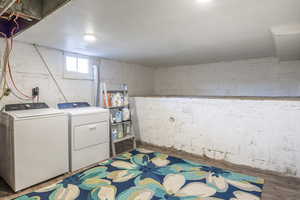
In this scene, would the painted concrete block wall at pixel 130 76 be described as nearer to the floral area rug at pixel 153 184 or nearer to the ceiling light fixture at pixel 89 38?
the ceiling light fixture at pixel 89 38

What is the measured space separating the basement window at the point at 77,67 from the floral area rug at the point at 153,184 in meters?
1.71

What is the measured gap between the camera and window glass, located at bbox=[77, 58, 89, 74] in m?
3.42

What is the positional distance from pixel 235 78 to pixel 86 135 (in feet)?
11.6

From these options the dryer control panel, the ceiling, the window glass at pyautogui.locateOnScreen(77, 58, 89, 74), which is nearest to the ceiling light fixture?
the ceiling

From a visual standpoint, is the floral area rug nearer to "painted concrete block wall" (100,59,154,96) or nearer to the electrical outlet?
the electrical outlet

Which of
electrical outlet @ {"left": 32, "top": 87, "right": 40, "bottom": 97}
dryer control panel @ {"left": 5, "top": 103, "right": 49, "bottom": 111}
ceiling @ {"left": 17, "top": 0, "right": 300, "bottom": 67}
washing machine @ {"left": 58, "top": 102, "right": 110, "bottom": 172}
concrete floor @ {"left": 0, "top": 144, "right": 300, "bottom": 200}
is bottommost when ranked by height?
concrete floor @ {"left": 0, "top": 144, "right": 300, "bottom": 200}

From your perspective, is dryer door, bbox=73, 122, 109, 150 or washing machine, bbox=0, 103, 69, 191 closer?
washing machine, bbox=0, 103, 69, 191

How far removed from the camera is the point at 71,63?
3275 mm

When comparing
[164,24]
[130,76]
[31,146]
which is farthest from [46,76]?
[164,24]

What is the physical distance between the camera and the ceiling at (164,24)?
149 cm

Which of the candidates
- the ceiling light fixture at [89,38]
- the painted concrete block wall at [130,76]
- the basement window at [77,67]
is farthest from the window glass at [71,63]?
the ceiling light fixture at [89,38]

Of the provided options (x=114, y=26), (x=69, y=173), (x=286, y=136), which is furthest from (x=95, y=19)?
(x=286, y=136)

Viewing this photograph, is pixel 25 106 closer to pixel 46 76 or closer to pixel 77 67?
pixel 46 76

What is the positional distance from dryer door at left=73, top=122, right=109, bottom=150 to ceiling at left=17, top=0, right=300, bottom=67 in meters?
1.31
